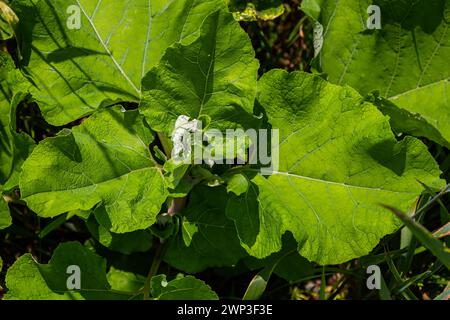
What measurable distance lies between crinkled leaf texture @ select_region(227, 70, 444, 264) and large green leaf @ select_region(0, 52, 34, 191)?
77cm

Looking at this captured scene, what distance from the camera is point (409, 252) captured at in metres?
2.20

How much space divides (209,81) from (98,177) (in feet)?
1.48

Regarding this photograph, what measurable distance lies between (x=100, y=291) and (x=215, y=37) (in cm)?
93

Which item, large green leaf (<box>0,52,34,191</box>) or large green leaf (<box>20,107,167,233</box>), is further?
large green leaf (<box>0,52,34,191</box>)

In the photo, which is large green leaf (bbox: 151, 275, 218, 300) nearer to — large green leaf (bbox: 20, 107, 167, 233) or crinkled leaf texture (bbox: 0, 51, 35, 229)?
large green leaf (bbox: 20, 107, 167, 233)

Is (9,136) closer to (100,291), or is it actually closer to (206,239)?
(100,291)

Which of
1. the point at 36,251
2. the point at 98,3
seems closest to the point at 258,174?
the point at 98,3

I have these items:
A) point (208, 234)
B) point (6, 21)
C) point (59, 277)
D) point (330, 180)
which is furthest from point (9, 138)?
point (330, 180)

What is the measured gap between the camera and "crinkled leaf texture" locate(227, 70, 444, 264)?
1.87 meters

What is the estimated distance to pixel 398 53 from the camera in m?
2.22

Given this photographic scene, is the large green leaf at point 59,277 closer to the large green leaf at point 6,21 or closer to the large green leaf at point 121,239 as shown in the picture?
the large green leaf at point 121,239

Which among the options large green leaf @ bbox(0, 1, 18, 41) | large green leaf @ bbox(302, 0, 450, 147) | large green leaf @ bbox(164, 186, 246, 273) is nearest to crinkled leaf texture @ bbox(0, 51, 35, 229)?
large green leaf @ bbox(0, 1, 18, 41)

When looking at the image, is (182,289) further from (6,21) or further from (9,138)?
(6,21)

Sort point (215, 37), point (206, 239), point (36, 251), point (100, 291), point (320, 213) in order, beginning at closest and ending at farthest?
point (215, 37)
point (320, 213)
point (100, 291)
point (206, 239)
point (36, 251)
